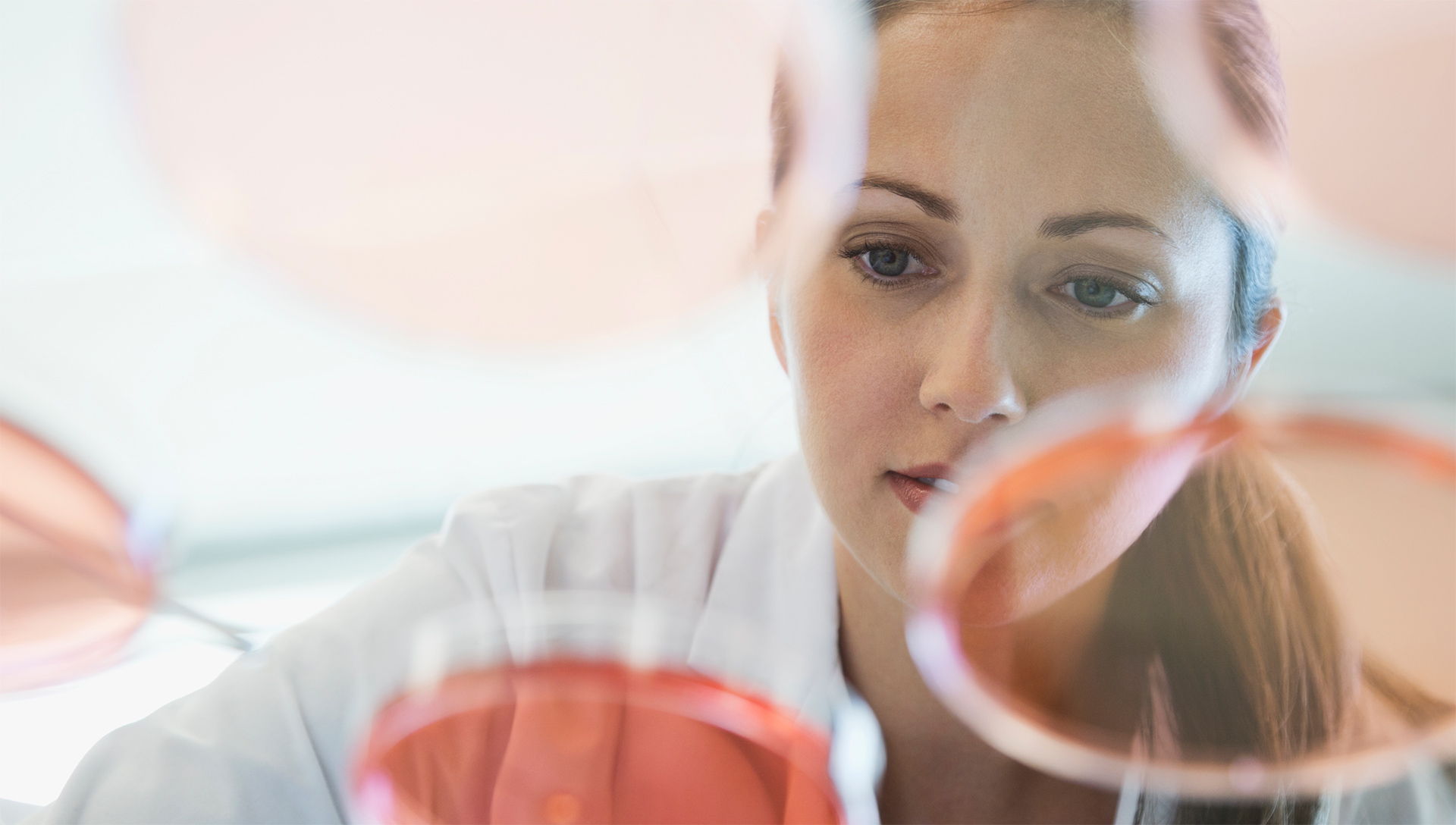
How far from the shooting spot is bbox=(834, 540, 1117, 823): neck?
57cm

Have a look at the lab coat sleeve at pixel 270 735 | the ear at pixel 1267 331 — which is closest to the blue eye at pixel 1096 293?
the ear at pixel 1267 331

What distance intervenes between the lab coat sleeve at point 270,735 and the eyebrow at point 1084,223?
31 centimetres

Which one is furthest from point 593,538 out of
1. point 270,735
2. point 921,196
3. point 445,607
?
point 921,196

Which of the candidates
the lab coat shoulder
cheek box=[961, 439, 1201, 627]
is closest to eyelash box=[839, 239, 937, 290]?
cheek box=[961, 439, 1201, 627]

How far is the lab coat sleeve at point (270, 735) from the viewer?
0.42 meters

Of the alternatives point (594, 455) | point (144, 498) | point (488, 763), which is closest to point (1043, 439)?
point (488, 763)

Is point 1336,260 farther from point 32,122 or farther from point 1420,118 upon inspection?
point 32,122

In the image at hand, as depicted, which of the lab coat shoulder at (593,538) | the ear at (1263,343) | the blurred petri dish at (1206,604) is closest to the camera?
the blurred petri dish at (1206,604)

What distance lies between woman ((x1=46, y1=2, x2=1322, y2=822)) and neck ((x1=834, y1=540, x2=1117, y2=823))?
111 mm

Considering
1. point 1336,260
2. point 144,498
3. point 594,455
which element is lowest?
point 594,455

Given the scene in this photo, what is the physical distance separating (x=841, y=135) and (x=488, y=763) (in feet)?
0.86

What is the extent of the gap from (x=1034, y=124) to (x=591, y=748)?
286 mm

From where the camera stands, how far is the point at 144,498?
400mm

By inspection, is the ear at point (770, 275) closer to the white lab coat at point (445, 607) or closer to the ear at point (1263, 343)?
the white lab coat at point (445, 607)
